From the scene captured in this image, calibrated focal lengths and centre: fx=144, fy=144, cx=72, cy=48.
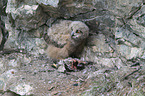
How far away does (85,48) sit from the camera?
2.13 metres

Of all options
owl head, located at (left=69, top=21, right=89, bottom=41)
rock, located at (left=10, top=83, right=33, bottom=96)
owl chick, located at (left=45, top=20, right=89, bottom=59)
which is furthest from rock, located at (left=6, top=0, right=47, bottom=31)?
rock, located at (left=10, top=83, right=33, bottom=96)

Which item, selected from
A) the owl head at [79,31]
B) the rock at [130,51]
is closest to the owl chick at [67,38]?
the owl head at [79,31]

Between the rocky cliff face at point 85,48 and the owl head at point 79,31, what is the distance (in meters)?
0.13

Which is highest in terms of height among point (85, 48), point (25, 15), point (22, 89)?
point (25, 15)

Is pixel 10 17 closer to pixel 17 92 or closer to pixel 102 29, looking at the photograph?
pixel 17 92

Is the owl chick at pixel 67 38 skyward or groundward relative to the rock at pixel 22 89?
skyward

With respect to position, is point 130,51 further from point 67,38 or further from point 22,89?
point 22,89

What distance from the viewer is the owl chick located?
6.40 ft

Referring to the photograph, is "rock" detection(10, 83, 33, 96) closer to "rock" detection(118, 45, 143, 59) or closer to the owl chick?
the owl chick

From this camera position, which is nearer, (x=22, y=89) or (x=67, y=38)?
(x=22, y=89)

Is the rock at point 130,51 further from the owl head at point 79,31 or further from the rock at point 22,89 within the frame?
the rock at point 22,89

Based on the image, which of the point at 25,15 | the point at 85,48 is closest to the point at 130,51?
the point at 85,48

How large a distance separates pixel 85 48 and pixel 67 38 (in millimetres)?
306

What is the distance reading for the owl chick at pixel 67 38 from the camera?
6.40ft
